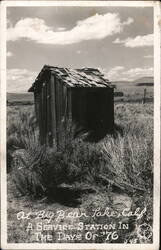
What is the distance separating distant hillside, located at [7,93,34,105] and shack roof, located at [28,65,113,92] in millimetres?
71

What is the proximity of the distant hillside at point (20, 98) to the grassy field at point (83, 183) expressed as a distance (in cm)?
7

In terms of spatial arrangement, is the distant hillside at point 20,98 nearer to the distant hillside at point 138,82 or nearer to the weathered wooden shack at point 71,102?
the weathered wooden shack at point 71,102

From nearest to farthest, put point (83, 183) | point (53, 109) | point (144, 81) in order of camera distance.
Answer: point (144, 81)
point (83, 183)
point (53, 109)

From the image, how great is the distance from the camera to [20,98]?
434 cm

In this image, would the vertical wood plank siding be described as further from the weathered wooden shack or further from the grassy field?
the grassy field

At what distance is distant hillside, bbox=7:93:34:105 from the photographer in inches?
165

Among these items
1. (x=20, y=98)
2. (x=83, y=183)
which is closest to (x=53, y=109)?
(x=20, y=98)

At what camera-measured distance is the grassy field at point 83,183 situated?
Answer: 13.4 ft

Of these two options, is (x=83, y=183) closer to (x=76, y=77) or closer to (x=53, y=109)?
(x=53, y=109)

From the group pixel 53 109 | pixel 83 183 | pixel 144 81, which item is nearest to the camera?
pixel 144 81

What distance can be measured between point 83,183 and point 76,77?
1029 millimetres

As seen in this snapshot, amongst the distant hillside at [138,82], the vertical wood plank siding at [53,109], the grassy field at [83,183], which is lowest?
the grassy field at [83,183]

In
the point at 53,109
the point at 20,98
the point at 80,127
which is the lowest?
the point at 80,127

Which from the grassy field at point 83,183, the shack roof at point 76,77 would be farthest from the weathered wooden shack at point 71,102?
the grassy field at point 83,183
